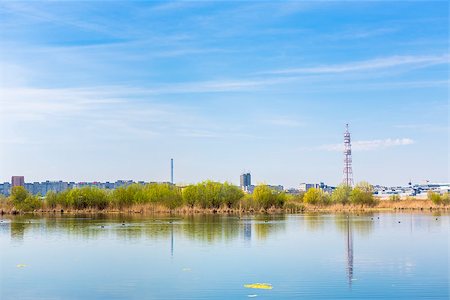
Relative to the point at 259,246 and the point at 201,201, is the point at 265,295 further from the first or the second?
the point at 201,201

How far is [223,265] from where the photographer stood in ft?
80.7

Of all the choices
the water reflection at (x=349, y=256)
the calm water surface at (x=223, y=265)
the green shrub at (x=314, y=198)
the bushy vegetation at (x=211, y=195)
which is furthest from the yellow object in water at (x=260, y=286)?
the green shrub at (x=314, y=198)

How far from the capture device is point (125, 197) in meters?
80.2

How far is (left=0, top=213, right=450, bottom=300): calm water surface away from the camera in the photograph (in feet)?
63.0

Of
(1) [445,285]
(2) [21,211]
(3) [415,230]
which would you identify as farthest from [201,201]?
(1) [445,285]

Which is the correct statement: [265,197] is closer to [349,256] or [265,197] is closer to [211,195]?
[211,195]

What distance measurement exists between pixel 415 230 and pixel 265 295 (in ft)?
90.2

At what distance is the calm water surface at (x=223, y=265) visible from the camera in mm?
19203

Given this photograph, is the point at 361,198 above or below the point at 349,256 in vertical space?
above

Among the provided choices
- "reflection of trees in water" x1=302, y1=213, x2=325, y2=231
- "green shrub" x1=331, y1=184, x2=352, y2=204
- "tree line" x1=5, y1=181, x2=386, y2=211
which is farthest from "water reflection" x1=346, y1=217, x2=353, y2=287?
"green shrub" x1=331, y1=184, x2=352, y2=204

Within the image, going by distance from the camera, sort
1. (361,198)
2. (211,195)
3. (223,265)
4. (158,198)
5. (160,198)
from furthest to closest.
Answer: (361,198) < (158,198) < (160,198) < (211,195) < (223,265)

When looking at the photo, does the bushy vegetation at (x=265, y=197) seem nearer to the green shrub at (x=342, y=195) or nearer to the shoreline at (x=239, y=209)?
the shoreline at (x=239, y=209)

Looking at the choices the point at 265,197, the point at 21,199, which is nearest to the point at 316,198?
the point at 265,197

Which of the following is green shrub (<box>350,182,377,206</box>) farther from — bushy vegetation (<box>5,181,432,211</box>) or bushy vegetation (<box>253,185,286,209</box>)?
bushy vegetation (<box>253,185,286,209</box>)
